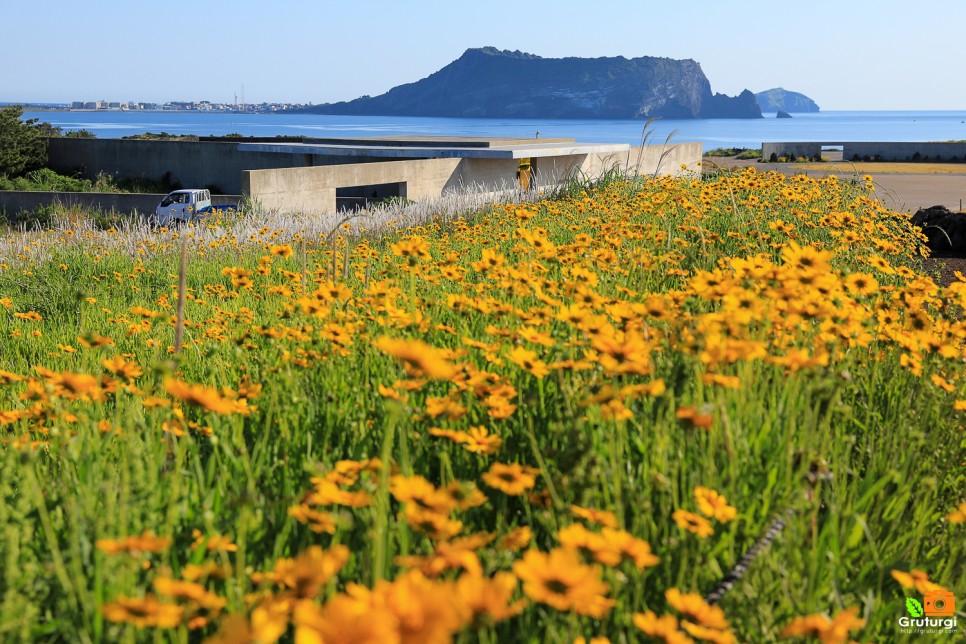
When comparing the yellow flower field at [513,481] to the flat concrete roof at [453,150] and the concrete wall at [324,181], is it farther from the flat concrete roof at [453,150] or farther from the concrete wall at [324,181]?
the flat concrete roof at [453,150]

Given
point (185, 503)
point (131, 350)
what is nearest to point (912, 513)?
point (185, 503)

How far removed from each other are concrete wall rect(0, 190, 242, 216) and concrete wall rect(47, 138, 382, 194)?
14.6ft

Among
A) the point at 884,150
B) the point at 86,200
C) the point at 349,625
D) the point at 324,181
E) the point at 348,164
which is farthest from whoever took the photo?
the point at 884,150

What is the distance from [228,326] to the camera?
4684mm

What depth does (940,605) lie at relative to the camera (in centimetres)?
199

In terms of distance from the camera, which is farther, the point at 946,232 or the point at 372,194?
the point at 372,194

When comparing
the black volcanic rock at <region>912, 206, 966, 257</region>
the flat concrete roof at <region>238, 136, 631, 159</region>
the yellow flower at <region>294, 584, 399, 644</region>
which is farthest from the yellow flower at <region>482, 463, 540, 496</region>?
the flat concrete roof at <region>238, 136, 631, 159</region>

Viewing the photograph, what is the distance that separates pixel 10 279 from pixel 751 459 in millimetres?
7216

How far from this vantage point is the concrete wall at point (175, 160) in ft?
104

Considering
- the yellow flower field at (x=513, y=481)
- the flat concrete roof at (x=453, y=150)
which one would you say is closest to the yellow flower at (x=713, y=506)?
the yellow flower field at (x=513, y=481)

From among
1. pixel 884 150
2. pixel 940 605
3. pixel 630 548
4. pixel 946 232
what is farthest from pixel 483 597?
pixel 884 150

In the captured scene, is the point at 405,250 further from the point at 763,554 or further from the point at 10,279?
the point at 10,279

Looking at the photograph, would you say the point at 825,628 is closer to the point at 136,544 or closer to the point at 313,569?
the point at 313,569

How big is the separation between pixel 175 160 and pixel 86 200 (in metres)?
7.49
